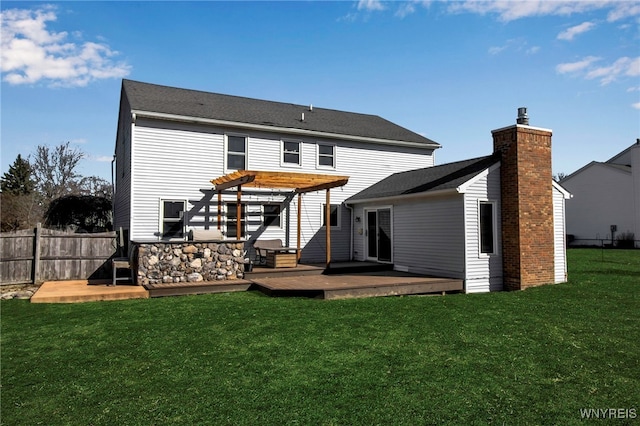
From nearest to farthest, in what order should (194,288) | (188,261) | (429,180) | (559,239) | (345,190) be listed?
(194,288) < (188,261) < (559,239) < (429,180) < (345,190)

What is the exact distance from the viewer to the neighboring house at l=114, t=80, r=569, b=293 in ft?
35.7

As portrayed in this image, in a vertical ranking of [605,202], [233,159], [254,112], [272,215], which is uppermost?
[254,112]

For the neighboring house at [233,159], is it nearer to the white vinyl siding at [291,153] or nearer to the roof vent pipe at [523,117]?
the white vinyl siding at [291,153]

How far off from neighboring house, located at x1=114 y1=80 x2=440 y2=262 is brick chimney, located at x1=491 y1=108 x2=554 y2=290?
6137mm

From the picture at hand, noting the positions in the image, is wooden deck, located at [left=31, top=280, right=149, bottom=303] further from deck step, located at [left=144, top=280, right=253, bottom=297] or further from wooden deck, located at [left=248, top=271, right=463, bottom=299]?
wooden deck, located at [left=248, top=271, right=463, bottom=299]

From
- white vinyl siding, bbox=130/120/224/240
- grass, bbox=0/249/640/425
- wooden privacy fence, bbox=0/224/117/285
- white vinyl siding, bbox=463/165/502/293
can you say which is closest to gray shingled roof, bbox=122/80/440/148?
white vinyl siding, bbox=130/120/224/240

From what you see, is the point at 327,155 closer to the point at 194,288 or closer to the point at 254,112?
the point at 254,112

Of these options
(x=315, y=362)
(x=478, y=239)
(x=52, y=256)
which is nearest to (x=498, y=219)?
(x=478, y=239)

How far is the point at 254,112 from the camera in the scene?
607 inches

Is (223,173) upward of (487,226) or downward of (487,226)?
upward

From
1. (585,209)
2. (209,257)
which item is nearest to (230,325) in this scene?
(209,257)

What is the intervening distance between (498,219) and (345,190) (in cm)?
628

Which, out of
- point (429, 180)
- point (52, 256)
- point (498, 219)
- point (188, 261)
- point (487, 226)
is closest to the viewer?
point (188, 261)

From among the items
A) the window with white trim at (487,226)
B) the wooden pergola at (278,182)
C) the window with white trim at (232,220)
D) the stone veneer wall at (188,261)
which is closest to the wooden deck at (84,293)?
the stone veneer wall at (188,261)
